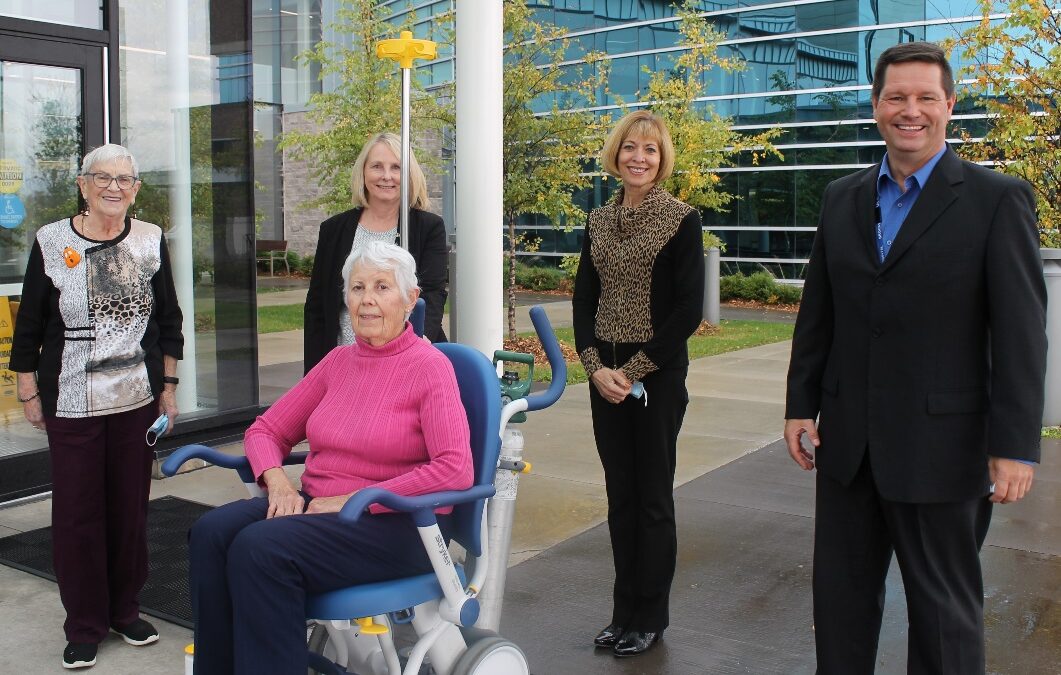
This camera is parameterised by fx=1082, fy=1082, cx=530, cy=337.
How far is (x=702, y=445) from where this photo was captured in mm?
7695

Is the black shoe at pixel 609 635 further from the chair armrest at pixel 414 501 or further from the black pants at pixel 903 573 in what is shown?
the chair armrest at pixel 414 501

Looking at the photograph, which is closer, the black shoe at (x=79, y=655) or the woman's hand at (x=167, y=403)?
the black shoe at (x=79, y=655)

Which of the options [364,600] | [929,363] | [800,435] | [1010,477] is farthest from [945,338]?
[364,600]

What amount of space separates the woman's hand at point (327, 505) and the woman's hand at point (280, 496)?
0.17 feet

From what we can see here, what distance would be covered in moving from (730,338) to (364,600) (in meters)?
12.7

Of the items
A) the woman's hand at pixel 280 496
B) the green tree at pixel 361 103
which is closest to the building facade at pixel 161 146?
the woman's hand at pixel 280 496

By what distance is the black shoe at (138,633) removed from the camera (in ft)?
13.4

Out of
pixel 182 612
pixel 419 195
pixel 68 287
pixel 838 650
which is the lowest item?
pixel 182 612

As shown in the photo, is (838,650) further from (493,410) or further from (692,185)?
(692,185)

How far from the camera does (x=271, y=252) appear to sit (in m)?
28.6

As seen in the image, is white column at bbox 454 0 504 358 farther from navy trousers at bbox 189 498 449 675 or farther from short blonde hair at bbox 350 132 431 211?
navy trousers at bbox 189 498 449 675

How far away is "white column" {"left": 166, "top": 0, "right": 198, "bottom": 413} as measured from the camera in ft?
24.4

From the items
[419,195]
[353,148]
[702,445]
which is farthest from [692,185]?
[419,195]

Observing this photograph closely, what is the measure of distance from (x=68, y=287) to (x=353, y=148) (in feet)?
31.8
